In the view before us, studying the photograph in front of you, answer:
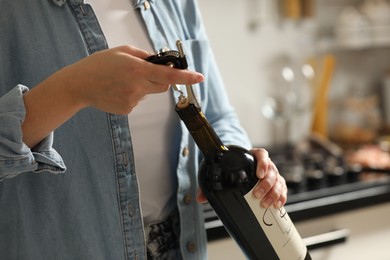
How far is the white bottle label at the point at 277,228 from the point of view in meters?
0.80

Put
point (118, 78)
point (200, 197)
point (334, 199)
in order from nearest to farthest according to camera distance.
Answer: point (118, 78) → point (200, 197) → point (334, 199)

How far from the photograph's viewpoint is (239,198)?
823mm

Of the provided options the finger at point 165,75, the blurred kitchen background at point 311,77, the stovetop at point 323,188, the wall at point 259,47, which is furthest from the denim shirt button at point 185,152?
the wall at point 259,47

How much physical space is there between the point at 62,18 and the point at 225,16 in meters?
1.19

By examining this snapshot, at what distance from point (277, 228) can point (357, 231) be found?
789mm

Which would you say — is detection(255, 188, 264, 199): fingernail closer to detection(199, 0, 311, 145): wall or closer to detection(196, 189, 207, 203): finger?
detection(196, 189, 207, 203): finger

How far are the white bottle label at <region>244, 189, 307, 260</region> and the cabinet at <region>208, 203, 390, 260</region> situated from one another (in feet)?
1.89

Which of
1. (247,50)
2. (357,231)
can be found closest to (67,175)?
(357,231)

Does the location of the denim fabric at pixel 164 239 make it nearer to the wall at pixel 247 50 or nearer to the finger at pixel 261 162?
the finger at pixel 261 162

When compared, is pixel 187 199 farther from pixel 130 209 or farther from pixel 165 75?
pixel 165 75

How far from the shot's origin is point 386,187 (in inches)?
60.8

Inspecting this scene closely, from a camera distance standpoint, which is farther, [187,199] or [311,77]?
[311,77]

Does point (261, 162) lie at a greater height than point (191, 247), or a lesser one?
greater

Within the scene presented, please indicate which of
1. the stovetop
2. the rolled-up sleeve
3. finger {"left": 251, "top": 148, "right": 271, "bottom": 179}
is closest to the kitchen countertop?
the stovetop
